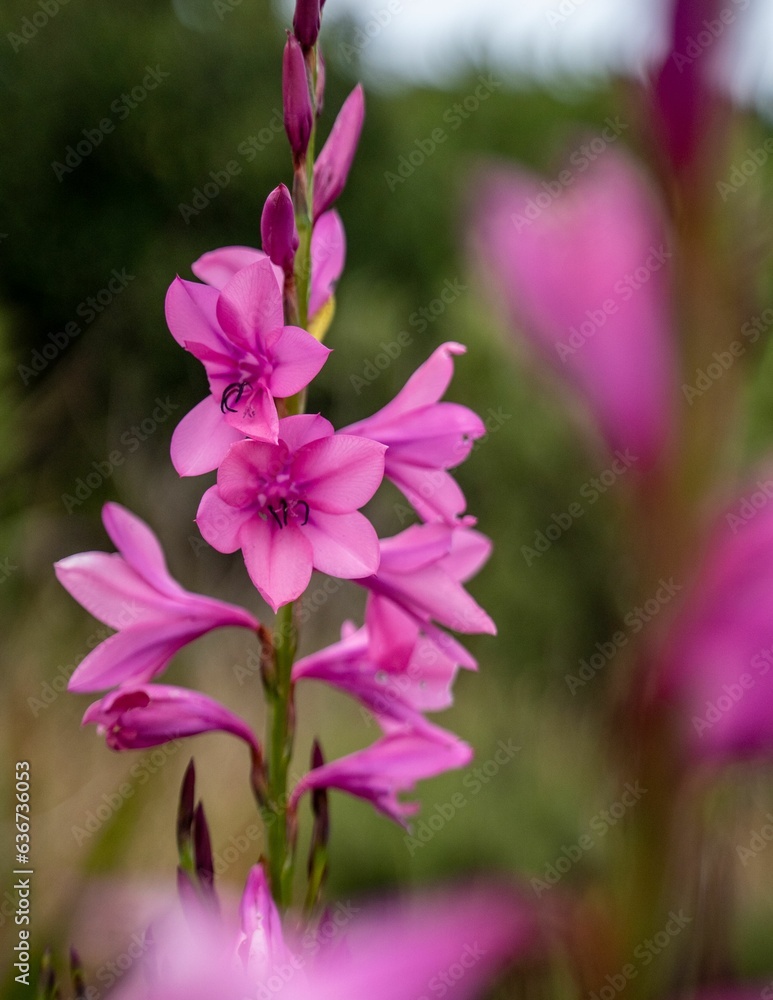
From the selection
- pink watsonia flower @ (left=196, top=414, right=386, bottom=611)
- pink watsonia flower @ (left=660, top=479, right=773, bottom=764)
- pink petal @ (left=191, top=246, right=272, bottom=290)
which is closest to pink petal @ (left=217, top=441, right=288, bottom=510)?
pink watsonia flower @ (left=196, top=414, right=386, bottom=611)

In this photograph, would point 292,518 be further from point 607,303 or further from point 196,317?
point 607,303

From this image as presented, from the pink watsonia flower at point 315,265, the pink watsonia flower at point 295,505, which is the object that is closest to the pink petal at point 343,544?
the pink watsonia flower at point 295,505

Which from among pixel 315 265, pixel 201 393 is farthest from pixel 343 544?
pixel 201 393

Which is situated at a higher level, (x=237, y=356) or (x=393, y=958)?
(x=237, y=356)

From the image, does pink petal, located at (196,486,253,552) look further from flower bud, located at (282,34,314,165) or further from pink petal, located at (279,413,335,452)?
flower bud, located at (282,34,314,165)

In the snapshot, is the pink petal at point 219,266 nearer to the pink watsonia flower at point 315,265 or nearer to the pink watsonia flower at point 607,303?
the pink watsonia flower at point 315,265
